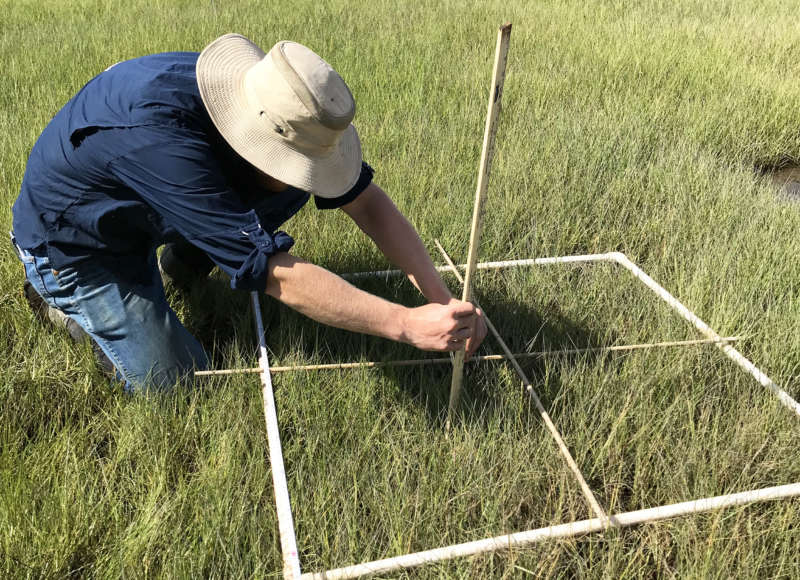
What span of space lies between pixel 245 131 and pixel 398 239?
21.5 inches

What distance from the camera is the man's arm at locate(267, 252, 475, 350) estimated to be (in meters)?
1.28

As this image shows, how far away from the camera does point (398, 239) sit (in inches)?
65.7

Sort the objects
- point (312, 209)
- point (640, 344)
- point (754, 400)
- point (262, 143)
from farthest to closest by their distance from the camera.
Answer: point (312, 209) → point (640, 344) → point (754, 400) → point (262, 143)

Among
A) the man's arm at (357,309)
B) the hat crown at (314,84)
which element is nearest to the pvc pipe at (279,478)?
the man's arm at (357,309)

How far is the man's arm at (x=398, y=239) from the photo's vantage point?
5.40 feet

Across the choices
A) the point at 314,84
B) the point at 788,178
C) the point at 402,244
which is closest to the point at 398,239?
the point at 402,244

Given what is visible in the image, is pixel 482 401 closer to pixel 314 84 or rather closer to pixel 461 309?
pixel 461 309

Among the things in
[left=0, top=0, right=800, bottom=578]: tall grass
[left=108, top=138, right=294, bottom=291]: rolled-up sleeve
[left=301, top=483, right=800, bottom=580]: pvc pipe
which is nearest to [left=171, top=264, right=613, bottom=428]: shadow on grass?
[left=0, top=0, right=800, bottom=578]: tall grass

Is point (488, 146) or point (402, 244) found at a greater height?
point (488, 146)

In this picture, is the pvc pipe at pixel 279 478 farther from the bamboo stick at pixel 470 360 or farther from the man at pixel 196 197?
the man at pixel 196 197

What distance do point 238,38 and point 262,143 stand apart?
33 centimetres

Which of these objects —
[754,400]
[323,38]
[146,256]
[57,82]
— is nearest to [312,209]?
[146,256]

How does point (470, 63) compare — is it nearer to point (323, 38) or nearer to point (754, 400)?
point (323, 38)

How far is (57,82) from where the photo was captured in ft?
12.1
